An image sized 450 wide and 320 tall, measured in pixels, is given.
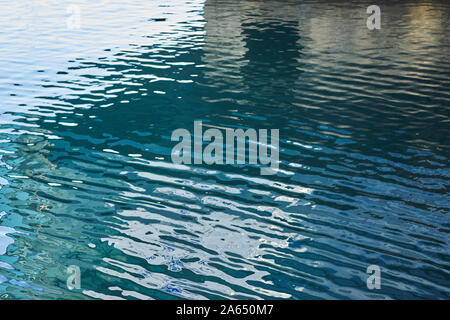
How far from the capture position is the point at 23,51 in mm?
26281

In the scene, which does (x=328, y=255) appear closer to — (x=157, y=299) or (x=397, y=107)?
(x=157, y=299)

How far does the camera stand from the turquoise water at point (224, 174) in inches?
345

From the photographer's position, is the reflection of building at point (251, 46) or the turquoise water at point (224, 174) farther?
the reflection of building at point (251, 46)

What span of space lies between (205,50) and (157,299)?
1954cm

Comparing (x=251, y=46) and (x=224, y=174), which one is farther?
(x=251, y=46)

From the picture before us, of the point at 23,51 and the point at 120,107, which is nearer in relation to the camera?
the point at 120,107

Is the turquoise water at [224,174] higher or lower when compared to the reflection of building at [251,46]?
lower

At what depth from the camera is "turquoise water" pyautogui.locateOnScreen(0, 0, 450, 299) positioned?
876cm

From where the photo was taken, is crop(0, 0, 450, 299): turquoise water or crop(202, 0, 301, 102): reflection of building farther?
crop(202, 0, 301, 102): reflection of building

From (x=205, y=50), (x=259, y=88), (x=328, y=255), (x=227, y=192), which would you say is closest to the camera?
(x=328, y=255)

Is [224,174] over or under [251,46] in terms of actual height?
under

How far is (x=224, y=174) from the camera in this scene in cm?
1270

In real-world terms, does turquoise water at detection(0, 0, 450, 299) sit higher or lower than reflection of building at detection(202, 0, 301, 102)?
lower
